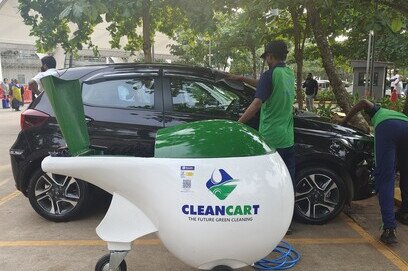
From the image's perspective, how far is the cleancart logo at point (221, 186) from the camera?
252 centimetres

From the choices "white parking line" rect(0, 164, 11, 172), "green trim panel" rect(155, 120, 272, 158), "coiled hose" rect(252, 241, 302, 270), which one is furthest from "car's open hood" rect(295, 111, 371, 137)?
"white parking line" rect(0, 164, 11, 172)

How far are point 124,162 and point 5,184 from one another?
443 cm

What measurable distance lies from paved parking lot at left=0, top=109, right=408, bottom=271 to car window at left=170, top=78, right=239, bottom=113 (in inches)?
56.9

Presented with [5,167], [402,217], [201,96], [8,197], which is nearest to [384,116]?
[402,217]

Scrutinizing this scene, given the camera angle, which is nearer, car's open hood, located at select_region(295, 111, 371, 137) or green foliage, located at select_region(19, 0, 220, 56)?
green foliage, located at select_region(19, 0, 220, 56)

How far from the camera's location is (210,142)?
8.66 ft

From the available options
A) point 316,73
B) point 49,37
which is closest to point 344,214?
point 49,37

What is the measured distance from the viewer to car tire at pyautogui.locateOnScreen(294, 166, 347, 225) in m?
4.41

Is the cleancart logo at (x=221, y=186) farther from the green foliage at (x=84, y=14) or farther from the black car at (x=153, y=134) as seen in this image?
the green foliage at (x=84, y=14)

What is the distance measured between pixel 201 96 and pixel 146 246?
166 centimetres

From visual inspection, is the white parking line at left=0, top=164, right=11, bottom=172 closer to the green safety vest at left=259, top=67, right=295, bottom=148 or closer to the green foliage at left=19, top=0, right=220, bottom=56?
the green foliage at left=19, top=0, right=220, bottom=56

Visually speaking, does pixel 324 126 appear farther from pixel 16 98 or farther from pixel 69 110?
pixel 16 98

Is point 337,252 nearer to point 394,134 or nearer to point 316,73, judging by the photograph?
point 394,134

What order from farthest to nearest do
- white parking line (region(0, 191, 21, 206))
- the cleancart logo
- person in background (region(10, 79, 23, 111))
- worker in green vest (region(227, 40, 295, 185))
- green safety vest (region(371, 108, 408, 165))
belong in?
1. person in background (region(10, 79, 23, 111))
2. white parking line (region(0, 191, 21, 206))
3. green safety vest (region(371, 108, 408, 165))
4. worker in green vest (region(227, 40, 295, 185))
5. the cleancart logo
